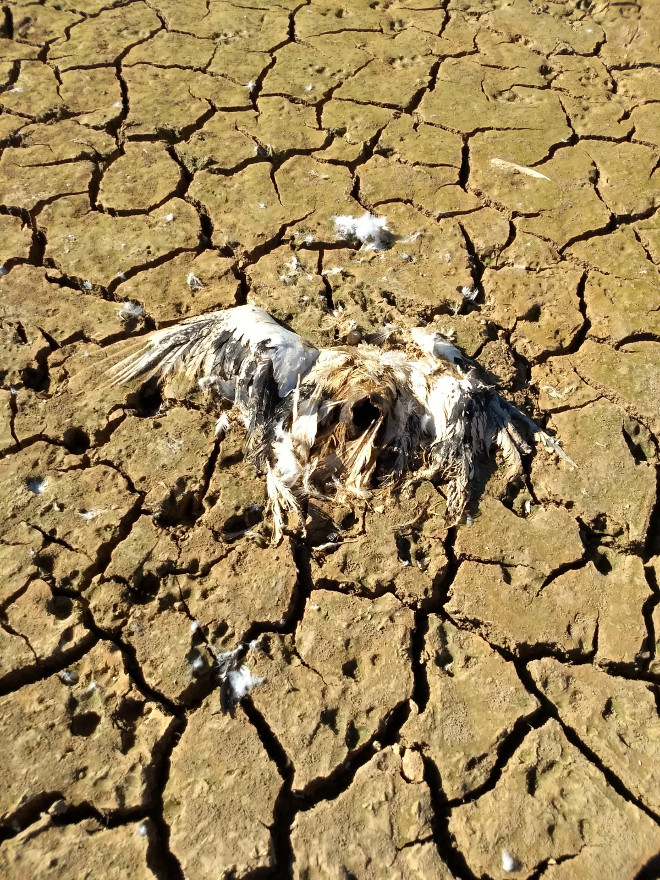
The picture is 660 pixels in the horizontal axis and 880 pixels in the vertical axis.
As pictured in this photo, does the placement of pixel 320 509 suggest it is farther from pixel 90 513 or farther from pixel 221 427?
pixel 90 513

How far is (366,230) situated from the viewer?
3154 mm

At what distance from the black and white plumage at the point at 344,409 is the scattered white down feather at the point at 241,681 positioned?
49cm

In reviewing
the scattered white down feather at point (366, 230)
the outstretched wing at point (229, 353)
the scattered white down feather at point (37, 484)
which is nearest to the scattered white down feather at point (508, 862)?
the outstretched wing at point (229, 353)

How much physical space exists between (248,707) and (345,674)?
316 millimetres

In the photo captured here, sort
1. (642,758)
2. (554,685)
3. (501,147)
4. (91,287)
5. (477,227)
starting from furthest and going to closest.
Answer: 1. (501,147)
2. (477,227)
3. (91,287)
4. (554,685)
5. (642,758)

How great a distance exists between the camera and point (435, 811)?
1720 mm

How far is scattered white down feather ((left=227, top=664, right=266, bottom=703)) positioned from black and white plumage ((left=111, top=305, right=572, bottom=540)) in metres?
0.49

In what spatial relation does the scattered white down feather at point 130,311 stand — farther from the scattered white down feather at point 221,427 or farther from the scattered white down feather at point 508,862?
the scattered white down feather at point 508,862

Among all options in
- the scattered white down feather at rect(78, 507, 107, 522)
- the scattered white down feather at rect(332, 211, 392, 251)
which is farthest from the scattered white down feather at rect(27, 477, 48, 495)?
the scattered white down feather at rect(332, 211, 392, 251)

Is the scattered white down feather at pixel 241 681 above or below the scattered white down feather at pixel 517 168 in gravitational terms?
below

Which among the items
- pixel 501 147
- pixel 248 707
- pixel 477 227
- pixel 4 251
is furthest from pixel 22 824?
pixel 501 147

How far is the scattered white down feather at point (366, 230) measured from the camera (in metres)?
3.11

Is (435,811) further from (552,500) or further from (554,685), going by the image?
(552,500)

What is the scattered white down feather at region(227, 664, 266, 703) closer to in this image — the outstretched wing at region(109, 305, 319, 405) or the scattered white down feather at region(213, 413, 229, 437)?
the scattered white down feather at region(213, 413, 229, 437)
